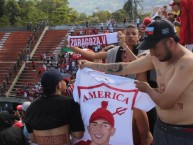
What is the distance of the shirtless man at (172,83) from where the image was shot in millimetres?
2527

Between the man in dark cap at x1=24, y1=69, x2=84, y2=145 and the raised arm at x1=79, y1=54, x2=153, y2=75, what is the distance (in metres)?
0.33

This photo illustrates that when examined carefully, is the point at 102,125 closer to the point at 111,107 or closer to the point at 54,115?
the point at 111,107

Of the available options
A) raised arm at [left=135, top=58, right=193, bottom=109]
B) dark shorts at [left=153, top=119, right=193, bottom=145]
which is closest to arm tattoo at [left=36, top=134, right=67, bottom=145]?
dark shorts at [left=153, top=119, right=193, bottom=145]

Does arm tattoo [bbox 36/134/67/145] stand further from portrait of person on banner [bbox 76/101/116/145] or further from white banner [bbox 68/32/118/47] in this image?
white banner [bbox 68/32/118/47]

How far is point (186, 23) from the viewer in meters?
4.20

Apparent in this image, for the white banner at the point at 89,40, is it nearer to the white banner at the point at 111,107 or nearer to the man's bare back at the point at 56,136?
the white banner at the point at 111,107

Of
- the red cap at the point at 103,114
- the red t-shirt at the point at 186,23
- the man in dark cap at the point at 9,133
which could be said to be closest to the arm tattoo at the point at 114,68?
the red cap at the point at 103,114

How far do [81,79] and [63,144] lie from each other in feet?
1.87

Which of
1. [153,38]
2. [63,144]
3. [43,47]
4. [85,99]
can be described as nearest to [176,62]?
[153,38]

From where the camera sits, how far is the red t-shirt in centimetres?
416

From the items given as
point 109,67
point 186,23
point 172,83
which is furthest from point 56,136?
point 186,23

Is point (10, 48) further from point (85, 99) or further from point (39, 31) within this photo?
point (85, 99)

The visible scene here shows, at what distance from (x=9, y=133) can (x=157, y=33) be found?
2151mm

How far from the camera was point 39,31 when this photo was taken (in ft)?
97.9
